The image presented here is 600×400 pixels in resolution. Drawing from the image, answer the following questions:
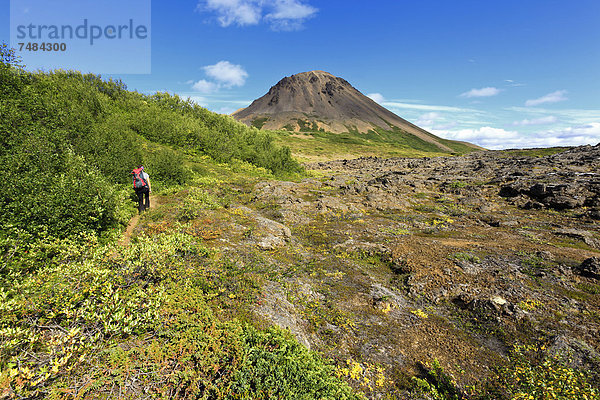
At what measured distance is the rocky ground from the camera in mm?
7688

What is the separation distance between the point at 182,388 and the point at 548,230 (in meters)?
27.0

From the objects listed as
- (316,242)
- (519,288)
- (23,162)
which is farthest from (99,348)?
(519,288)

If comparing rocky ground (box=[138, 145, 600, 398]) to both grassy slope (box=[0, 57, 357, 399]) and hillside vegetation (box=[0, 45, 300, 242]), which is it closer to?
grassy slope (box=[0, 57, 357, 399])

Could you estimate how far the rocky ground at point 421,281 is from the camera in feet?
25.2

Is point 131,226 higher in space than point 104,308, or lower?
lower

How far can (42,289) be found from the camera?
5.12 metres

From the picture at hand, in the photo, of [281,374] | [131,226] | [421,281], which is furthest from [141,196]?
[421,281]

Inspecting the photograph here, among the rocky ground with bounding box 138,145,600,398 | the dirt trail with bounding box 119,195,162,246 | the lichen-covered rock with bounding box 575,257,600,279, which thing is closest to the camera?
the rocky ground with bounding box 138,145,600,398

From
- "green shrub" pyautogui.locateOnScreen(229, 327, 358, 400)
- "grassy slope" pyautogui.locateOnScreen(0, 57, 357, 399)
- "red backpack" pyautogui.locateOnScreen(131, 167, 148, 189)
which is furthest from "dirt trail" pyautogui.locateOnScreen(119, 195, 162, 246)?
"green shrub" pyautogui.locateOnScreen(229, 327, 358, 400)

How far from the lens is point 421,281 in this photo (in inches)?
457

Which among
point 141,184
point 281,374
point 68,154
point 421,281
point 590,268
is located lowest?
point 421,281

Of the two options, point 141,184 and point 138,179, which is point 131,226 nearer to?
point 141,184

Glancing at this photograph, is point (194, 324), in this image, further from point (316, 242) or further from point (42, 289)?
point (316, 242)

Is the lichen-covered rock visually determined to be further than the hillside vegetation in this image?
Yes
